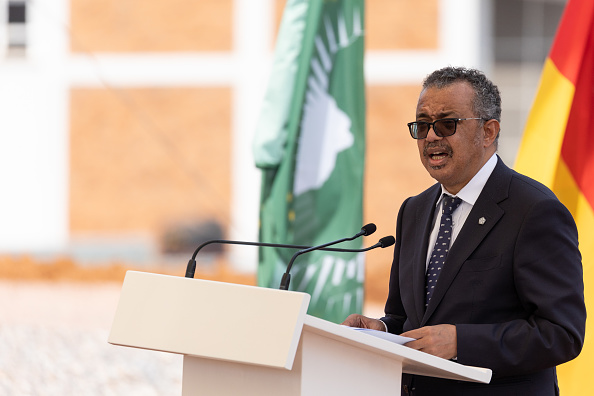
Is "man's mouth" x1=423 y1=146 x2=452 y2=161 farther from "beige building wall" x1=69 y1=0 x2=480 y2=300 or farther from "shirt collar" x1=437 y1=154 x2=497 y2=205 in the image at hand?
"beige building wall" x1=69 y1=0 x2=480 y2=300

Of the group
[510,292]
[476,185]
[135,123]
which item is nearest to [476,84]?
[476,185]

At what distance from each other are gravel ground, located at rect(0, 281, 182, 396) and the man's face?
5.32 meters

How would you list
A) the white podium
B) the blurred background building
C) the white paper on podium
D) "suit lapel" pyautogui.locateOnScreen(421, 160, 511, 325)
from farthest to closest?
the blurred background building, "suit lapel" pyautogui.locateOnScreen(421, 160, 511, 325), the white paper on podium, the white podium

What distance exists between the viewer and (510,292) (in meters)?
2.44

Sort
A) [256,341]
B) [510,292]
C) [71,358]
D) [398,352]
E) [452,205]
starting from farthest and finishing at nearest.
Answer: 1. [71,358]
2. [452,205]
3. [510,292]
4. [398,352]
5. [256,341]

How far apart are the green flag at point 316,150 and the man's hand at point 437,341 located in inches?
105

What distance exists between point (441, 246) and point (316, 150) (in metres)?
2.68

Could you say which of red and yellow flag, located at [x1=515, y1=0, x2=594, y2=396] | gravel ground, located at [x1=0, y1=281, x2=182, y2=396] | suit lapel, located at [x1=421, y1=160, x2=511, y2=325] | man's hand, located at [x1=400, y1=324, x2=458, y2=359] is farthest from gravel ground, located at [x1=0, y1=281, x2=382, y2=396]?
man's hand, located at [x1=400, y1=324, x2=458, y2=359]

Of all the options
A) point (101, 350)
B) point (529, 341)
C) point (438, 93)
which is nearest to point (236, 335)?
point (529, 341)

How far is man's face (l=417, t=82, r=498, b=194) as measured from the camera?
2537mm

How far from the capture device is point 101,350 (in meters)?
9.35

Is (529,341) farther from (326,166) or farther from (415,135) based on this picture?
(326,166)

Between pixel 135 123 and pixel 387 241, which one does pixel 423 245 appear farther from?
pixel 135 123

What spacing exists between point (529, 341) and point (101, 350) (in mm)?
7578
